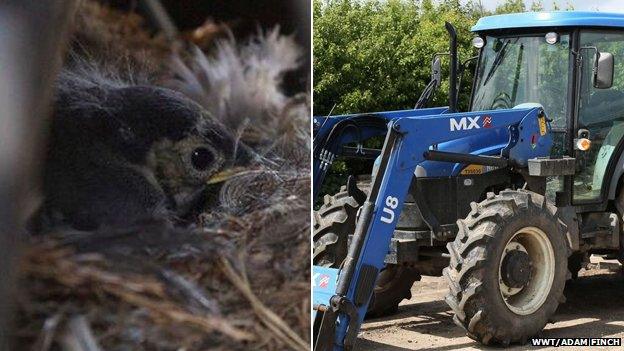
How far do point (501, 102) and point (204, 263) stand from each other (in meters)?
5.58

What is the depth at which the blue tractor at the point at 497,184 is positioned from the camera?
6384 mm

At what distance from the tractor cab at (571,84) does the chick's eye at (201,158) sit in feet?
17.1

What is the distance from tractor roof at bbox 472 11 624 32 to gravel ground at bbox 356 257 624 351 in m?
2.33

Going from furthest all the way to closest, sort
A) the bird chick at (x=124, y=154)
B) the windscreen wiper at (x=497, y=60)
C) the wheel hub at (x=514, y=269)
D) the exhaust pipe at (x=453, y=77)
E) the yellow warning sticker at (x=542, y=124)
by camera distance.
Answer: the exhaust pipe at (x=453, y=77) < the windscreen wiper at (x=497, y=60) < the yellow warning sticker at (x=542, y=124) < the wheel hub at (x=514, y=269) < the bird chick at (x=124, y=154)

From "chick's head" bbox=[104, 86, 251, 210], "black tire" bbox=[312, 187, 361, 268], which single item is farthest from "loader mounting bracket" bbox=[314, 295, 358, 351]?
"chick's head" bbox=[104, 86, 251, 210]

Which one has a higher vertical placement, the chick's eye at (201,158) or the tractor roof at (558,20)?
the tractor roof at (558,20)

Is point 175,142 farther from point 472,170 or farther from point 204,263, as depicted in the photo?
point 472,170

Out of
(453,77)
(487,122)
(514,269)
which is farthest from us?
(453,77)

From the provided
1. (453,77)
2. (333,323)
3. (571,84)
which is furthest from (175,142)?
(453,77)

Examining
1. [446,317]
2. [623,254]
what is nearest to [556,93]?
[623,254]

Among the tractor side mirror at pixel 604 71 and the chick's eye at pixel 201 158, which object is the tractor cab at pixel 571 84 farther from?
the chick's eye at pixel 201 158

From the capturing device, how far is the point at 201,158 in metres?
2.75

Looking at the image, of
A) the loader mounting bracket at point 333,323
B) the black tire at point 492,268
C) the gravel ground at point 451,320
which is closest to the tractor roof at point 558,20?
the black tire at point 492,268

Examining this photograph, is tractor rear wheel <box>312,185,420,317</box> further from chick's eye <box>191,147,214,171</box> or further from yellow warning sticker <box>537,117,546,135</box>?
chick's eye <box>191,147,214,171</box>
